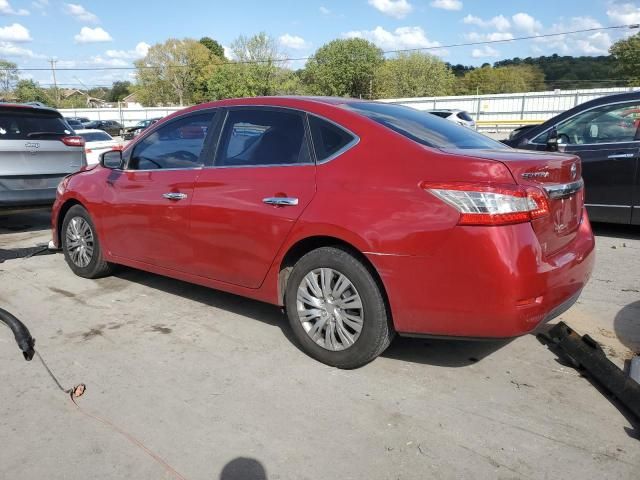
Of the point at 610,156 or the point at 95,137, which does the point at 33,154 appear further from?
the point at 95,137

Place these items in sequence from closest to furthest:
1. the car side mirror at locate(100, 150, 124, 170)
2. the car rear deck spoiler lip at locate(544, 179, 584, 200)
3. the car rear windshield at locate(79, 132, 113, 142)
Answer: the car rear deck spoiler lip at locate(544, 179, 584, 200) < the car side mirror at locate(100, 150, 124, 170) < the car rear windshield at locate(79, 132, 113, 142)

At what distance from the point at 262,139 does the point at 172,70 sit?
3571 inches

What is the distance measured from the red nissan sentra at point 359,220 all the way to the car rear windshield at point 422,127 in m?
0.02

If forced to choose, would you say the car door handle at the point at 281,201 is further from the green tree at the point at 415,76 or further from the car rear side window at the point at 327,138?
the green tree at the point at 415,76

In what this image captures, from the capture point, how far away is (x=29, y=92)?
3088 inches

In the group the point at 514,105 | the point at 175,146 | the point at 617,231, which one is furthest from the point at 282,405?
the point at 514,105

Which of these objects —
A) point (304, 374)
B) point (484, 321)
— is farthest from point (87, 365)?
point (484, 321)

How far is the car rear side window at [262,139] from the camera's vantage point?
148 inches

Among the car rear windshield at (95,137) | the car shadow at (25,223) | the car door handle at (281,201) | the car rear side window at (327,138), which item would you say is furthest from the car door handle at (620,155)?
the car rear windshield at (95,137)

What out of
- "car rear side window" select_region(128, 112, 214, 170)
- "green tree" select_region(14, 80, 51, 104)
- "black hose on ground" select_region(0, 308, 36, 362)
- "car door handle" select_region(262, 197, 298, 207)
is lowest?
"black hose on ground" select_region(0, 308, 36, 362)

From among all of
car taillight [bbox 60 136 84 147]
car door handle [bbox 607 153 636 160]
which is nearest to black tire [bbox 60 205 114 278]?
car taillight [bbox 60 136 84 147]

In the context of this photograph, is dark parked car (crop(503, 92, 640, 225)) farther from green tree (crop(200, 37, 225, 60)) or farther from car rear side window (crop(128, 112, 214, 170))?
green tree (crop(200, 37, 225, 60))

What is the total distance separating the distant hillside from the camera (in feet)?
258

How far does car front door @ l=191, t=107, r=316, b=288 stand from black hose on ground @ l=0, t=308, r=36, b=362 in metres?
1.25
